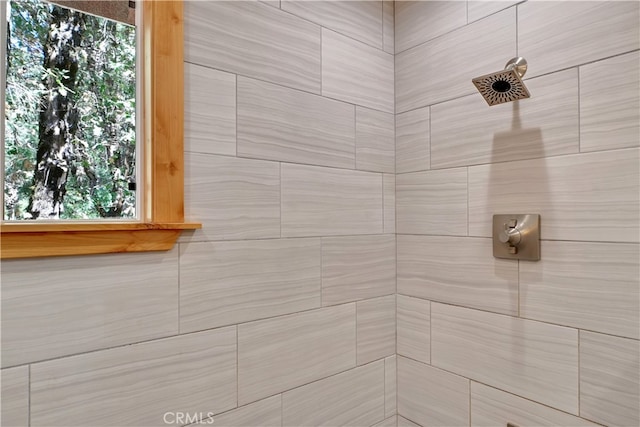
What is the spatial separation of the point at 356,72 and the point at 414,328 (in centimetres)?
95

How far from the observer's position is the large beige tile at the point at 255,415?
3.59 ft

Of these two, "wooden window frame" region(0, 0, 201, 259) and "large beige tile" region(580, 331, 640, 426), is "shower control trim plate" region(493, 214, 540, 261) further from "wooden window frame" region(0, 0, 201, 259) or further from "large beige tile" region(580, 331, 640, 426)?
"wooden window frame" region(0, 0, 201, 259)

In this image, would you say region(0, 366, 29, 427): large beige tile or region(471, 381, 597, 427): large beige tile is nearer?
region(0, 366, 29, 427): large beige tile

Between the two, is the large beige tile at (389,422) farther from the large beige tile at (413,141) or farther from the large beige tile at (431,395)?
the large beige tile at (413,141)

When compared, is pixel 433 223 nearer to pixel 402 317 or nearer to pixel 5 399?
pixel 402 317

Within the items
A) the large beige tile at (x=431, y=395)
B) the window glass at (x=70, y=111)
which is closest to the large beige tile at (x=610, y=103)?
the large beige tile at (x=431, y=395)

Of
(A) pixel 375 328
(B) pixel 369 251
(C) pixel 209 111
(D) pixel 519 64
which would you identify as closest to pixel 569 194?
(D) pixel 519 64

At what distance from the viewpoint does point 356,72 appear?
1.41 m

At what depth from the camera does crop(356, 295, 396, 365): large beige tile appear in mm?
1413

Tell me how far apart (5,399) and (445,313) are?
121 cm

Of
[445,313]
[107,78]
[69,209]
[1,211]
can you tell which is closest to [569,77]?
[445,313]

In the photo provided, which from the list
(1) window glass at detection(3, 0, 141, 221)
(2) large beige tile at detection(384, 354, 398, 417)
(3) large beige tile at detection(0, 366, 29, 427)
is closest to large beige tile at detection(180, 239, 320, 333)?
(1) window glass at detection(3, 0, 141, 221)

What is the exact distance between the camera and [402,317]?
59.6 inches

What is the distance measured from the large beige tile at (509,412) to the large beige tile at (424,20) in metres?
1.20
